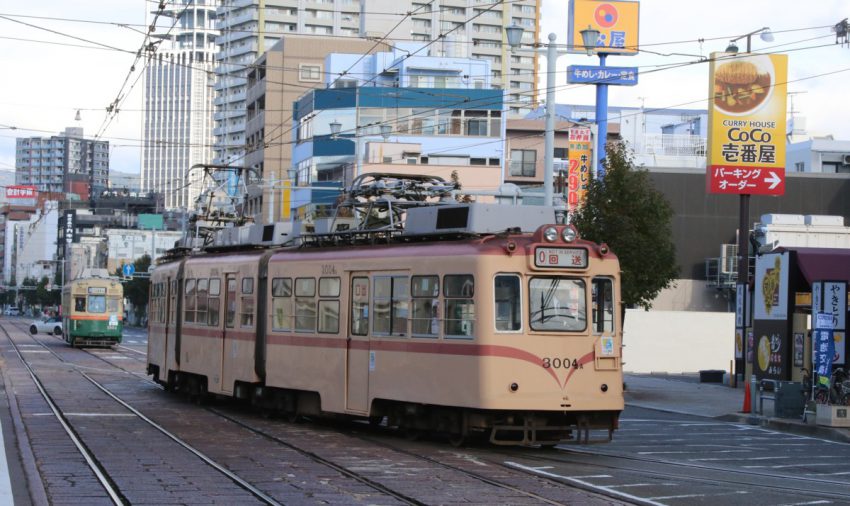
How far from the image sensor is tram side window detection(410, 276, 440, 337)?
55.9 ft

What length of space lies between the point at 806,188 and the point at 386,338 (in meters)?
46.6

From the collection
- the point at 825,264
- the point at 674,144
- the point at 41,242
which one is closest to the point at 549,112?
the point at 825,264

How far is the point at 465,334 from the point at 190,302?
35.5ft

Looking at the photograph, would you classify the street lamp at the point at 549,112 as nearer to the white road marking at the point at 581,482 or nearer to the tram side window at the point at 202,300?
the tram side window at the point at 202,300

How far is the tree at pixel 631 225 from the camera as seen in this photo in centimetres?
3244

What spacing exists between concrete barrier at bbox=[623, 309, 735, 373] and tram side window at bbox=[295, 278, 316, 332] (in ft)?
91.4

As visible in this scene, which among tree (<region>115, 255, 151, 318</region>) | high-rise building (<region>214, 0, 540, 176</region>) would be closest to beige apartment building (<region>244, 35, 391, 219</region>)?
tree (<region>115, 255, 151, 318</region>)

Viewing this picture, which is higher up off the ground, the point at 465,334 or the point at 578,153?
the point at 578,153

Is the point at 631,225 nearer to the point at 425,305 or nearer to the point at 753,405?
the point at 753,405

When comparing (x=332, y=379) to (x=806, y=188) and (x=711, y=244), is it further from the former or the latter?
(x=806, y=188)

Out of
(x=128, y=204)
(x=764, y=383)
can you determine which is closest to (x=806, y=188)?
(x=764, y=383)

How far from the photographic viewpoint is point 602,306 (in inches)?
664

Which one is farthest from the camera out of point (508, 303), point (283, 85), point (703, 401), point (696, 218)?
point (283, 85)

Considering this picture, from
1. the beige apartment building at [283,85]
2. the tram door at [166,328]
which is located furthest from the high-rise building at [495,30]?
the tram door at [166,328]
